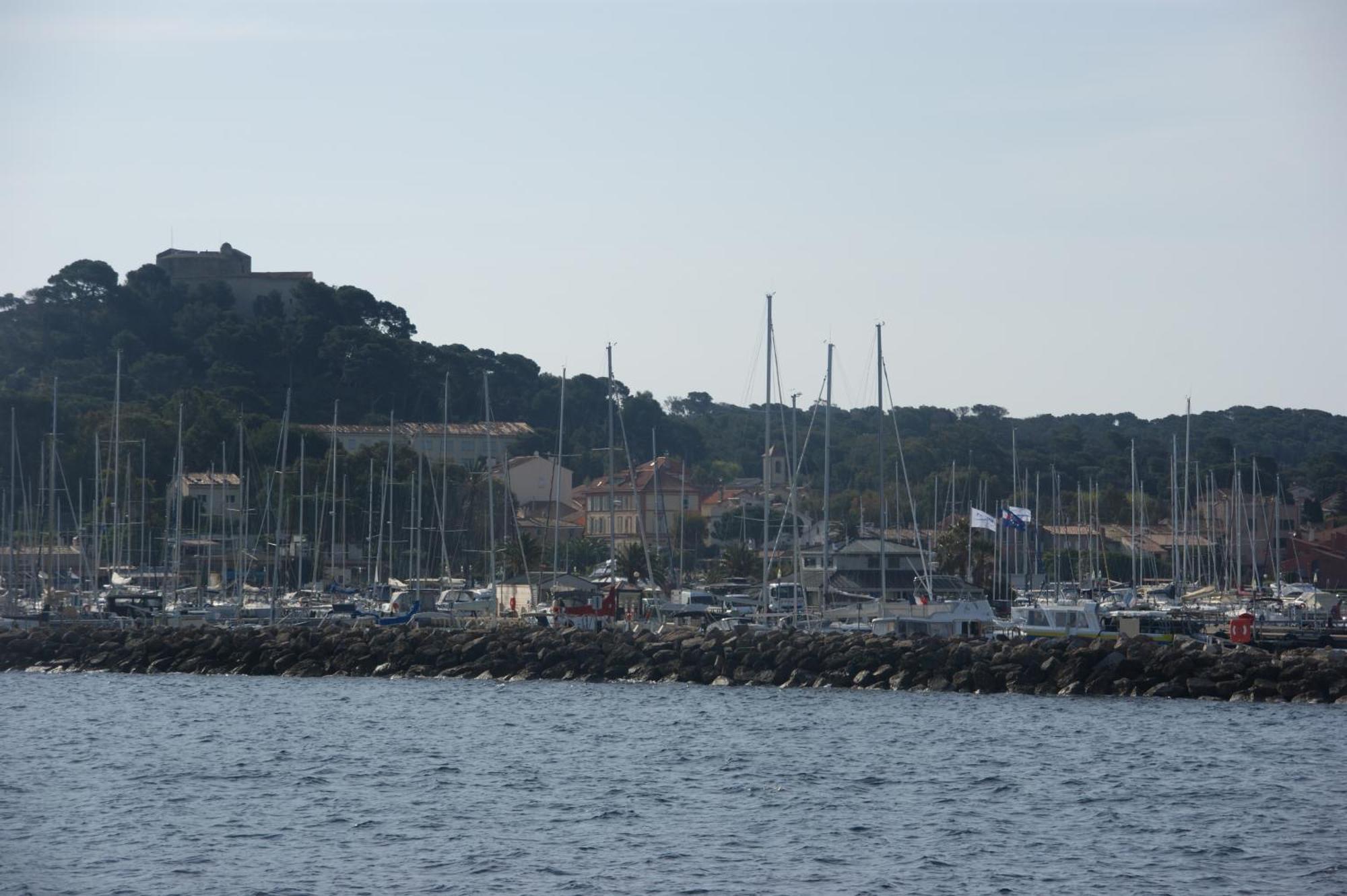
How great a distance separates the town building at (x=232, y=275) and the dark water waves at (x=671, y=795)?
355 feet

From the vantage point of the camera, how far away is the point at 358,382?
432ft

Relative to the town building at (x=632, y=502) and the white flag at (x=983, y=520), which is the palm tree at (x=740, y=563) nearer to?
the white flag at (x=983, y=520)

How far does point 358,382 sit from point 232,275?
26.9m

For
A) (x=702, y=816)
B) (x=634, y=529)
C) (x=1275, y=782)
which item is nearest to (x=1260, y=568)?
(x=634, y=529)

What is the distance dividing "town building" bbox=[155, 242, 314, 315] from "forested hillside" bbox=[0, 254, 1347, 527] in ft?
8.77

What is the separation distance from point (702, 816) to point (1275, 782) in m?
10.3

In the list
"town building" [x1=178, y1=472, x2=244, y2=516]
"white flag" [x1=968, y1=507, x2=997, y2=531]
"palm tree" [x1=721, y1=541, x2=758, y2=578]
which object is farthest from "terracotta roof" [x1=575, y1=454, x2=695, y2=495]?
"white flag" [x1=968, y1=507, x2=997, y2=531]

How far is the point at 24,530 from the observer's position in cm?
6975

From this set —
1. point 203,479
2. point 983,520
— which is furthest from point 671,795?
point 203,479

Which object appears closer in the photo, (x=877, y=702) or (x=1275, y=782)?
(x=1275, y=782)

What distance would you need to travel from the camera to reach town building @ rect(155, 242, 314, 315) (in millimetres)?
147625

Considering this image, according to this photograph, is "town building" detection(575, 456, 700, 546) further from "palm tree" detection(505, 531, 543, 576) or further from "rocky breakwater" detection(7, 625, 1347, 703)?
"rocky breakwater" detection(7, 625, 1347, 703)

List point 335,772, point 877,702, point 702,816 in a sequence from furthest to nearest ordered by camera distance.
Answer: point 877,702
point 335,772
point 702,816

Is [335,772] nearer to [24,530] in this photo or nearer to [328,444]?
[24,530]
